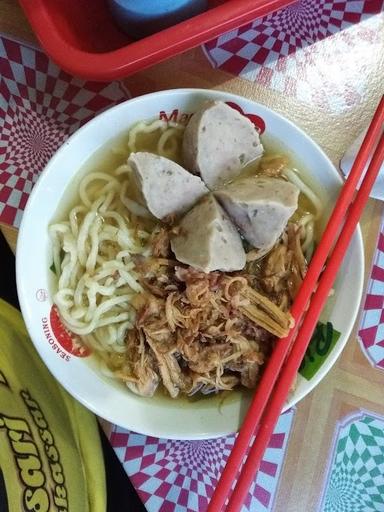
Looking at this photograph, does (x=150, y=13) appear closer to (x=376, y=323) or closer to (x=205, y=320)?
(x=205, y=320)

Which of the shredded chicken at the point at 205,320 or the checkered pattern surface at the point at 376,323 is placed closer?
the shredded chicken at the point at 205,320

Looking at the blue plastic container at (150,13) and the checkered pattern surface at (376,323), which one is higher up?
the blue plastic container at (150,13)

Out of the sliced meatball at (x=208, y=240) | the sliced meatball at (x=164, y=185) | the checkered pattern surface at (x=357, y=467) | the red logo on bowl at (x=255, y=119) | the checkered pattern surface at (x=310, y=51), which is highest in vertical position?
the checkered pattern surface at (x=310, y=51)

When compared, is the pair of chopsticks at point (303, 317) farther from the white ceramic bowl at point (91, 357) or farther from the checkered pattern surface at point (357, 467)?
the checkered pattern surface at point (357, 467)

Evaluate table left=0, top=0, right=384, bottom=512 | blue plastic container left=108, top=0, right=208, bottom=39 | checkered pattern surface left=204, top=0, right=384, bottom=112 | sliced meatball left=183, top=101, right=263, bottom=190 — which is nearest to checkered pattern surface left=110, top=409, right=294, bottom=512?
table left=0, top=0, right=384, bottom=512

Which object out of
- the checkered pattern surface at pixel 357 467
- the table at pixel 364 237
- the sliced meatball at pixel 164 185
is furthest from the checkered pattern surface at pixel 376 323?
the sliced meatball at pixel 164 185

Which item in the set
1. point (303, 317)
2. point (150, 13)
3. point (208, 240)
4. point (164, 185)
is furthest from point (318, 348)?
point (150, 13)

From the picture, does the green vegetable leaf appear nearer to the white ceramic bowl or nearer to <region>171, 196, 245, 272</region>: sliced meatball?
the white ceramic bowl
